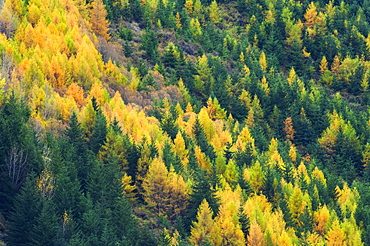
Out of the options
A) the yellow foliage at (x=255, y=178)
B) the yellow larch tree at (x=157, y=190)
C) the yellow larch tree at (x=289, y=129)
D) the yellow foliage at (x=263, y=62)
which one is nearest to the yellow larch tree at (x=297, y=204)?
the yellow foliage at (x=255, y=178)

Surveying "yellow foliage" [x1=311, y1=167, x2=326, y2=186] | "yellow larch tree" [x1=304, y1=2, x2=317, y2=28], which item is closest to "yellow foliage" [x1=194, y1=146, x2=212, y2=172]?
"yellow foliage" [x1=311, y1=167, x2=326, y2=186]

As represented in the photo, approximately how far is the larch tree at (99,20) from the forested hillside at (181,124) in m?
0.24

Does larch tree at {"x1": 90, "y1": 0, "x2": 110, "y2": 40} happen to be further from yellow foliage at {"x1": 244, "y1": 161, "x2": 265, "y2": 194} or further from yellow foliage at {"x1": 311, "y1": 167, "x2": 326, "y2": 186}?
yellow foliage at {"x1": 244, "y1": 161, "x2": 265, "y2": 194}

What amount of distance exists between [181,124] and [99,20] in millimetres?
39112

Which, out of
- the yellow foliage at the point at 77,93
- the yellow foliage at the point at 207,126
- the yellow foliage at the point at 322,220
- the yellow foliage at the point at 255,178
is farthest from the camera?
the yellow foliage at the point at 207,126

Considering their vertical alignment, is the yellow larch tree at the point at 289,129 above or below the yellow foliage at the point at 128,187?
below

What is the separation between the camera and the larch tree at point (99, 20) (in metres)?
133

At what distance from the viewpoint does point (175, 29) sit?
14850cm

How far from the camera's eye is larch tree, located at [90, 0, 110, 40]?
133 m

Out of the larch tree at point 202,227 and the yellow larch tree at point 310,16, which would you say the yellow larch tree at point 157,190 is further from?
the yellow larch tree at point 310,16

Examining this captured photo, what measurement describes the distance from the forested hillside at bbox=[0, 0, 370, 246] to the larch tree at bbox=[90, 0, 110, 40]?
0.24 meters

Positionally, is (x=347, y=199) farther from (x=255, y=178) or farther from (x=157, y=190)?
(x=157, y=190)

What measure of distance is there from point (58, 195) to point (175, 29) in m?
91.8

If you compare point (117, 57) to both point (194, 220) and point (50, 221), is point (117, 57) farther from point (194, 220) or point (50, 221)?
point (50, 221)
